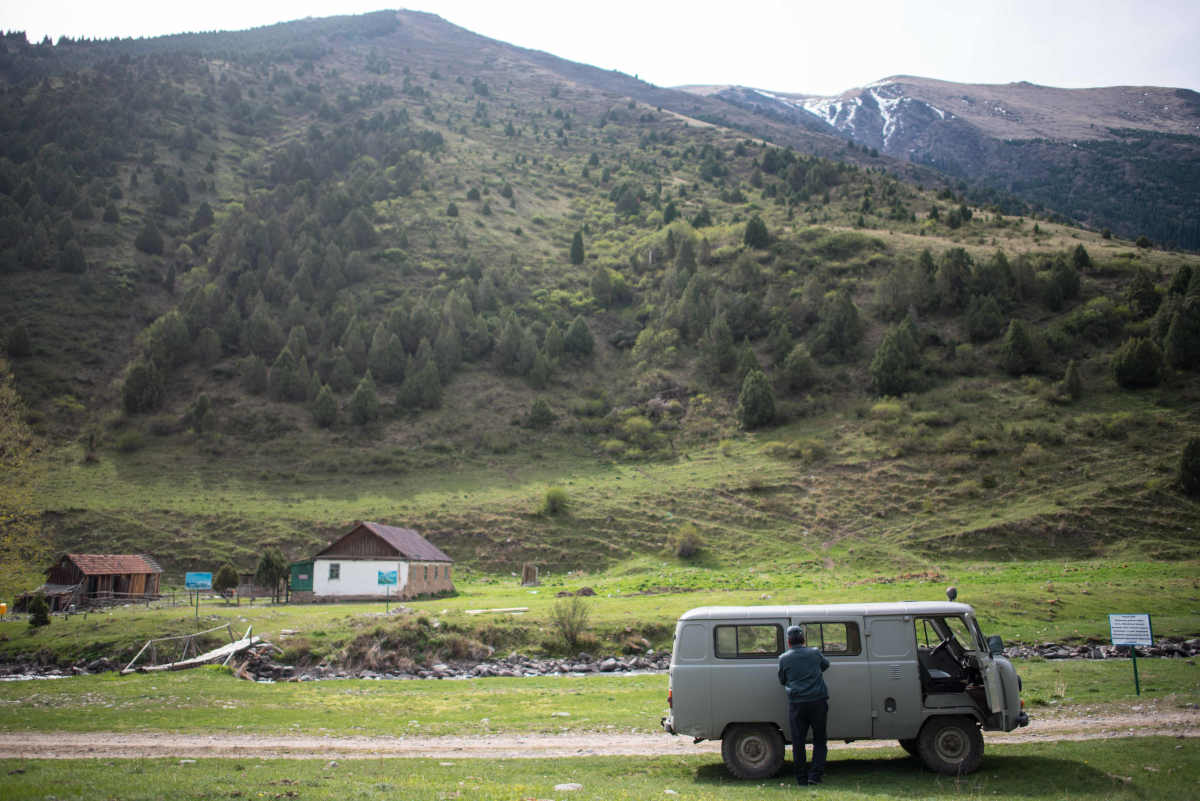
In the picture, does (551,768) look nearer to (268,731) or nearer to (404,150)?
(268,731)

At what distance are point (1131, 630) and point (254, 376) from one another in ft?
344

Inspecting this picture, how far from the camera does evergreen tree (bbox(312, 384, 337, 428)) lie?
97.7 metres

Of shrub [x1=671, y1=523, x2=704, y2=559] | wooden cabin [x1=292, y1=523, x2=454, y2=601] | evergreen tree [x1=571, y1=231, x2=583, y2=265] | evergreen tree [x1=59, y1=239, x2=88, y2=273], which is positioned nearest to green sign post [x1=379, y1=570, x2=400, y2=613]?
wooden cabin [x1=292, y1=523, x2=454, y2=601]

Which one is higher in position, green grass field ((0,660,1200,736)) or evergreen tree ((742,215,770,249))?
evergreen tree ((742,215,770,249))

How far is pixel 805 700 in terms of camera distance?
11.6 meters

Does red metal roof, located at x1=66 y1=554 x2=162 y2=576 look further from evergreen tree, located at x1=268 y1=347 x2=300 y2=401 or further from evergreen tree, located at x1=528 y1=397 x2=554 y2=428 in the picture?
evergreen tree, located at x1=528 y1=397 x2=554 y2=428

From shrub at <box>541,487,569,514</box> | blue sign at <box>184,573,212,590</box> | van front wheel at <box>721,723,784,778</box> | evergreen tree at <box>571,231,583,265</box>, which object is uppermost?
evergreen tree at <box>571,231,583,265</box>

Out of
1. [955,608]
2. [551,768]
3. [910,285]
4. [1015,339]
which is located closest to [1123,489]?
[1015,339]

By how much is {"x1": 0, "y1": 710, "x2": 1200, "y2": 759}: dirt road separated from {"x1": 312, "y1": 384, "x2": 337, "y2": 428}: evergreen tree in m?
84.2

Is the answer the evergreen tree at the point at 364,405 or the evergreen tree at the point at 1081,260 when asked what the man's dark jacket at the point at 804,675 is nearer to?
the evergreen tree at the point at 364,405

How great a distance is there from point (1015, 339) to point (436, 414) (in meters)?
72.6

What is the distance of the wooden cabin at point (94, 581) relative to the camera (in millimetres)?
48281

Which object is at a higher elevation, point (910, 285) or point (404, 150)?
point (404, 150)

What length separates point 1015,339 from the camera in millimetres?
85000
